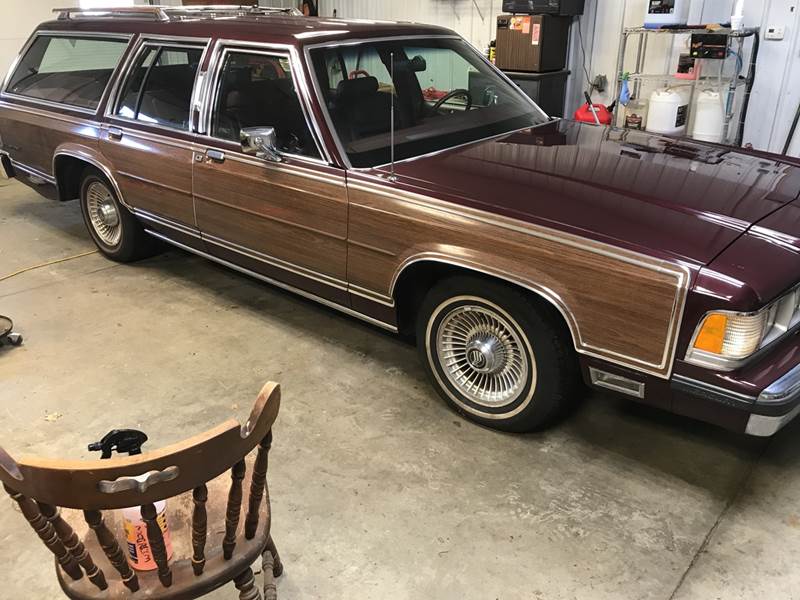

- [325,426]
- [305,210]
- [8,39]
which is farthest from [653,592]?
[8,39]

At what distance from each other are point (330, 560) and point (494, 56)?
6.24 meters

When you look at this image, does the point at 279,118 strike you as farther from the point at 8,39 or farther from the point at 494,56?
the point at 8,39

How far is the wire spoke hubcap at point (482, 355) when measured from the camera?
9.21 feet

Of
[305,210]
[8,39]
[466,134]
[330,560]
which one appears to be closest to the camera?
[330,560]

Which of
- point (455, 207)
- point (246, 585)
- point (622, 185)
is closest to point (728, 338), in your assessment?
point (622, 185)

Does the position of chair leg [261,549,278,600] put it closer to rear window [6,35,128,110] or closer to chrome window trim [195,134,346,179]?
chrome window trim [195,134,346,179]

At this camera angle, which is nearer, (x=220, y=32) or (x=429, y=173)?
(x=429, y=173)

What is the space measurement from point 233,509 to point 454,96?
283cm

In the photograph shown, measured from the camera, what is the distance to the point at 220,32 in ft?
11.9

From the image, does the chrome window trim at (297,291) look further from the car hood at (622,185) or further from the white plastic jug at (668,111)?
the white plastic jug at (668,111)

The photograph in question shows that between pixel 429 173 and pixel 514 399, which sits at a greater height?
pixel 429 173

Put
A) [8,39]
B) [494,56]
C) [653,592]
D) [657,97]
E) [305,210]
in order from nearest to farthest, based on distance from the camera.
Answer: [653,592] < [305,210] < [657,97] < [494,56] < [8,39]

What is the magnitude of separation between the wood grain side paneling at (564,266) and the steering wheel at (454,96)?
1.00 meters

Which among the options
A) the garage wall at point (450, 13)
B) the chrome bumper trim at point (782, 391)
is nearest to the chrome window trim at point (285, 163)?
the chrome bumper trim at point (782, 391)
